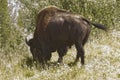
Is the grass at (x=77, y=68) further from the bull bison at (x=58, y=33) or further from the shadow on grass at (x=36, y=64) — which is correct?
the bull bison at (x=58, y=33)

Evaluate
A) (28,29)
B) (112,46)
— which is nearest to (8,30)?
(28,29)

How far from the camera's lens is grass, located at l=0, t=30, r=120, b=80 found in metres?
8.50

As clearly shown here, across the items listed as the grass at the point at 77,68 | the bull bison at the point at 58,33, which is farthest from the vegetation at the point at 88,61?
the bull bison at the point at 58,33

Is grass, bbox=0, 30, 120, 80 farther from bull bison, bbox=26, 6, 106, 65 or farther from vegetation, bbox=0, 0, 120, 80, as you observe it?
bull bison, bbox=26, 6, 106, 65

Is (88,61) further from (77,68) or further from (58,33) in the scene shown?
(77,68)

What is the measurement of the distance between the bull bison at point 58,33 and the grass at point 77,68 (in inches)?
14.7

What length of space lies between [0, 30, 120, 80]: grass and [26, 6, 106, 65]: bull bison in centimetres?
37

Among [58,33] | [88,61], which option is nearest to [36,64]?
[58,33]

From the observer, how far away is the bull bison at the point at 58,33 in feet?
35.1

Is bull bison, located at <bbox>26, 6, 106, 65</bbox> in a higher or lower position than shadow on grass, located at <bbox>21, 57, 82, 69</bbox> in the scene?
higher

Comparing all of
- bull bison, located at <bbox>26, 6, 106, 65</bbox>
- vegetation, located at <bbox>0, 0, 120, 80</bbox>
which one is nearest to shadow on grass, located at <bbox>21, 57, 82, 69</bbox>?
vegetation, located at <bbox>0, 0, 120, 80</bbox>

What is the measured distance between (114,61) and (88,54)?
5.85 feet

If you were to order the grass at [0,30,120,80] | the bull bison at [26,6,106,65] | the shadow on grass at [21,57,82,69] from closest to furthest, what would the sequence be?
the grass at [0,30,120,80] → the shadow on grass at [21,57,82,69] → the bull bison at [26,6,106,65]

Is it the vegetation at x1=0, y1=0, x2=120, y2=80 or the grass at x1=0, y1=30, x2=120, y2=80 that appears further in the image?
the vegetation at x1=0, y1=0, x2=120, y2=80
